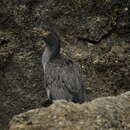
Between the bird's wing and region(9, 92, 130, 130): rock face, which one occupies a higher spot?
region(9, 92, 130, 130): rock face

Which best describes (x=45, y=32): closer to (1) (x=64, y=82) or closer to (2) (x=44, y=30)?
(2) (x=44, y=30)

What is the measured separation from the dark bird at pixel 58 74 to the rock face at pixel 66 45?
2.67ft

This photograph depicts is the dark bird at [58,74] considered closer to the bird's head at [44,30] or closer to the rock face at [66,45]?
the bird's head at [44,30]

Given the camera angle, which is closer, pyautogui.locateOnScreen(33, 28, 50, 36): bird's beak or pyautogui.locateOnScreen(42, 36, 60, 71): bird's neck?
pyautogui.locateOnScreen(42, 36, 60, 71): bird's neck

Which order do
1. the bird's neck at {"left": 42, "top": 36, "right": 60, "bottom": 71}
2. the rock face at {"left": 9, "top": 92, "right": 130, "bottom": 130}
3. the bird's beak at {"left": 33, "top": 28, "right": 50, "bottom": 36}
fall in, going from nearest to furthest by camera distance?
the rock face at {"left": 9, "top": 92, "right": 130, "bottom": 130}
the bird's neck at {"left": 42, "top": 36, "right": 60, "bottom": 71}
the bird's beak at {"left": 33, "top": 28, "right": 50, "bottom": 36}

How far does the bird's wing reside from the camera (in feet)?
32.1

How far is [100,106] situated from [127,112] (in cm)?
40

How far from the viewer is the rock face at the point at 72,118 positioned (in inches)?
254

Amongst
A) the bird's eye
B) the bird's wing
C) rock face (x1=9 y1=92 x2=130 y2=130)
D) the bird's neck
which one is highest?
the bird's eye

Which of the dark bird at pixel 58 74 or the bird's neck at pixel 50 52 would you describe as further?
the bird's neck at pixel 50 52

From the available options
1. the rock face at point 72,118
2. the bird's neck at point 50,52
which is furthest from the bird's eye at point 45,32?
the rock face at point 72,118

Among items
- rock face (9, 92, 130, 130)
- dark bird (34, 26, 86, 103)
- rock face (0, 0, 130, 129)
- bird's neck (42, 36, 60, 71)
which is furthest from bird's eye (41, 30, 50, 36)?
rock face (9, 92, 130, 130)

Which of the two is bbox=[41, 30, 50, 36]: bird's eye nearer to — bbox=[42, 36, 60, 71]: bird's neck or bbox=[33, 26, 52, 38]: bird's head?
bbox=[33, 26, 52, 38]: bird's head

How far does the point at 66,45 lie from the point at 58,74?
1.81 meters
